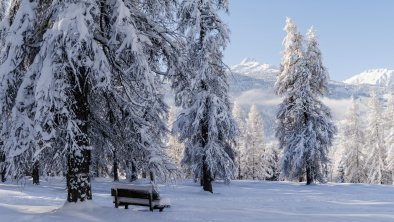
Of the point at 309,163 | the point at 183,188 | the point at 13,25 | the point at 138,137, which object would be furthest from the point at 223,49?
the point at 13,25

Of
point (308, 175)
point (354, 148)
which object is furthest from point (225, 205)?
point (354, 148)

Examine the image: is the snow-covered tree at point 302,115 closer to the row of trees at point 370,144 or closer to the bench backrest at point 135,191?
the row of trees at point 370,144

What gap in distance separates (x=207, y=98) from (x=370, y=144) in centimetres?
3674

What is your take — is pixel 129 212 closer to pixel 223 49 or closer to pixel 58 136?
pixel 58 136

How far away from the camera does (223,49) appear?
2817cm

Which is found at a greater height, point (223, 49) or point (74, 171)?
point (223, 49)

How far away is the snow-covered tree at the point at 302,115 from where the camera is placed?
118 ft

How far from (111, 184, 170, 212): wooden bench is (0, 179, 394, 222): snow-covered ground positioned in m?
0.33

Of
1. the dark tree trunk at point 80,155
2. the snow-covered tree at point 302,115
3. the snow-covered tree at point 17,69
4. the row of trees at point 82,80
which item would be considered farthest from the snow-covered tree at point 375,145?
the snow-covered tree at point 17,69

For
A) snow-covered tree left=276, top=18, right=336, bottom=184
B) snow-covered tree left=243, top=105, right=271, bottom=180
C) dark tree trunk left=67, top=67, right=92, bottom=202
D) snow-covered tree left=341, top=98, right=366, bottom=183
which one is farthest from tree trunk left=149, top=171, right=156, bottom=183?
snow-covered tree left=243, top=105, right=271, bottom=180

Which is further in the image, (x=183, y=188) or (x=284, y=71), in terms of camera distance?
(x=284, y=71)

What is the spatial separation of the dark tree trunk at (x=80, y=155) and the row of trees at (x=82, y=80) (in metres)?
0.03

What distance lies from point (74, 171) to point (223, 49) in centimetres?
1728

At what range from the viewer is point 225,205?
2230 cm
